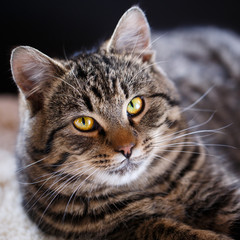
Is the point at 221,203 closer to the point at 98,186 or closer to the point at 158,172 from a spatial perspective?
the point at 158,172

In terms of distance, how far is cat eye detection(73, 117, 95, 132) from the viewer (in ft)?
4.00

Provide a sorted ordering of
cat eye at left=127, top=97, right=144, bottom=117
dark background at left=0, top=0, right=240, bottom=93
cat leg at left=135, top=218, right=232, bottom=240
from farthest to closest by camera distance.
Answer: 1. dark background at left=0, top=0, right=240, bottom=93
2. cat eye at left=127, top=97, right=144, bottom=117
3. cat leg at left=135, top=218, right=232, bottom=240

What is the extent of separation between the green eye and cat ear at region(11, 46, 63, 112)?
187 millimetres

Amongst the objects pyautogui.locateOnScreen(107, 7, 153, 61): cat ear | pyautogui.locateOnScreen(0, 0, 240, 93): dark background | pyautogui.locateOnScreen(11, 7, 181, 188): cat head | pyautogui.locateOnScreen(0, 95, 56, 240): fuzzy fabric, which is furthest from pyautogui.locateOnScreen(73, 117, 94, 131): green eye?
pyautogui.locateOnScreen(0, 0, 240, 93): dark background

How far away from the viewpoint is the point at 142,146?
1.19 meters

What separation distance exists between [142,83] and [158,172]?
35 cm

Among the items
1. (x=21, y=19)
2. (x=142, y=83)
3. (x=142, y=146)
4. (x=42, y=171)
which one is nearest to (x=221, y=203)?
(x=142, y=146)

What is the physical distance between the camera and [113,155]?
1150mm

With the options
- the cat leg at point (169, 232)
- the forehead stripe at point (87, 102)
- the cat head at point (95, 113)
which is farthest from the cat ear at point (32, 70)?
the cat leg at point (169, 232)

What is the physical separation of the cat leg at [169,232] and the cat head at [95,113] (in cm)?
18

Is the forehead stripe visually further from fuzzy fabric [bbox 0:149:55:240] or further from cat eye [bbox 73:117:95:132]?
fuzzy fabric [bbox 0:149:55:240]

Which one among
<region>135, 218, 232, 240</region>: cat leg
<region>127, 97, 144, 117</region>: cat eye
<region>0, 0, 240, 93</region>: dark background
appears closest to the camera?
<region>135, 218, 232, 240</region>: cat leg

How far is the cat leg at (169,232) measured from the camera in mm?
1131

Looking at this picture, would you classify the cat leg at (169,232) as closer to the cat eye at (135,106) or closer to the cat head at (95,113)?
the cat head at (95,113)
